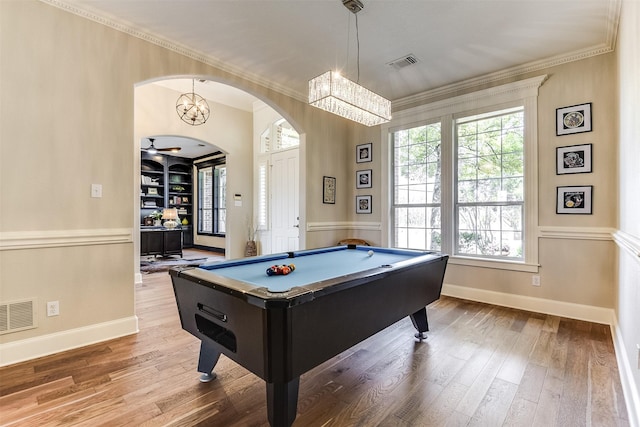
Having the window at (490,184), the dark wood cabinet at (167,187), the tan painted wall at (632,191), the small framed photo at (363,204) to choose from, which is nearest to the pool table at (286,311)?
the tan painted wall at (632,191)

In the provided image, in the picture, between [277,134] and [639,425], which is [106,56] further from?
[639,425]

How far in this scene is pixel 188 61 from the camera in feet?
10.3

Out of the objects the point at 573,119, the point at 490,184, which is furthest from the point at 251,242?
the point at 573,119

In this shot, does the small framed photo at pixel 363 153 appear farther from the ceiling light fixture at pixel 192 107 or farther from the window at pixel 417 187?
the ceiling light fixture at pixel 192 107

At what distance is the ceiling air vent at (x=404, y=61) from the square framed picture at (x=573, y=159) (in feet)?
5.97

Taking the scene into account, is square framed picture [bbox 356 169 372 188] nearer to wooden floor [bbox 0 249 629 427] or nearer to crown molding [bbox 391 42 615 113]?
crown molding [bbox 391 42 615 113]

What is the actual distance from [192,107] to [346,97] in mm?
3462

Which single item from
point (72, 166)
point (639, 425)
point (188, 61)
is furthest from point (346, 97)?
point (639, 425)

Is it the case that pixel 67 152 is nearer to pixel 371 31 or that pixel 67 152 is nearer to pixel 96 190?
pixel 96 190

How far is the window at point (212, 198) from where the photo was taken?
29.0 feet

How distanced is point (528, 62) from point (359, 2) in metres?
2.26

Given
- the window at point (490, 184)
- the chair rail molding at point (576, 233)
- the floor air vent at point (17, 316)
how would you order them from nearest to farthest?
the floor air vent at point (17, 316)
the chair rail molding at point (576, 233)
the window at point (490, 184)

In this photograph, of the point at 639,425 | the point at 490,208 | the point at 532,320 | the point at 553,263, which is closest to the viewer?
the point at 639,425

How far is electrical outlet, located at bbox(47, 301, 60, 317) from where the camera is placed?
7.75 feet
